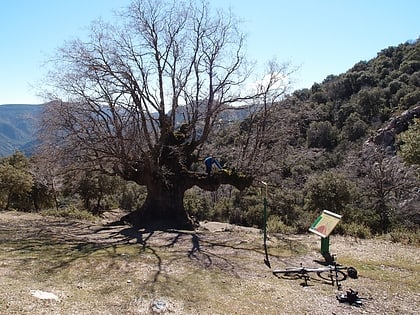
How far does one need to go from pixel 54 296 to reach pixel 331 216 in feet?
20.1

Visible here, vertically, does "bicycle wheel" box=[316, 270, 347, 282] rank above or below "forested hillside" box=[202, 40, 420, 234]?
below

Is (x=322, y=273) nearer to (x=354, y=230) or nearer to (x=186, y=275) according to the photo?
(x=186, y=275)

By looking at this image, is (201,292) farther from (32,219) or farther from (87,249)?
(32,219)

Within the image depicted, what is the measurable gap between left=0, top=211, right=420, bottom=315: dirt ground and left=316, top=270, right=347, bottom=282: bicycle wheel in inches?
8.0

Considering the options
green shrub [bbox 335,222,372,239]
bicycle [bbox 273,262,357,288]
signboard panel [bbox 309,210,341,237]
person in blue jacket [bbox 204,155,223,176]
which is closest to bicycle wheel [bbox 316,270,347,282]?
bicycle [bbox 273,262,357,288]

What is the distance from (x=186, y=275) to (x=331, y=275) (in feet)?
9.42

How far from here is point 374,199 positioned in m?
17.6

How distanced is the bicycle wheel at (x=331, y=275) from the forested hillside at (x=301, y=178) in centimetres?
480

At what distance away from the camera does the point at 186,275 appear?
294 inches

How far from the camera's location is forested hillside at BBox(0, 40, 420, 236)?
1473cm

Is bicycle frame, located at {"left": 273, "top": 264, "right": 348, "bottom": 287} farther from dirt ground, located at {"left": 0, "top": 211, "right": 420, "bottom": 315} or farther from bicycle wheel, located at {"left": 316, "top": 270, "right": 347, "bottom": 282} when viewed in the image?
dirt ground, located at {"left": 0, "top": 211, "right": 420, "bottom": 315}

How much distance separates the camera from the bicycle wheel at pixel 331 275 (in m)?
7.59

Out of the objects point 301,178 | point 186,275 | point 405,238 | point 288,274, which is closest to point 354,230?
point 405,238

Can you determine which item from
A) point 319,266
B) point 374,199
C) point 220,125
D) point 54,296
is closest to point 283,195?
point 374,199
